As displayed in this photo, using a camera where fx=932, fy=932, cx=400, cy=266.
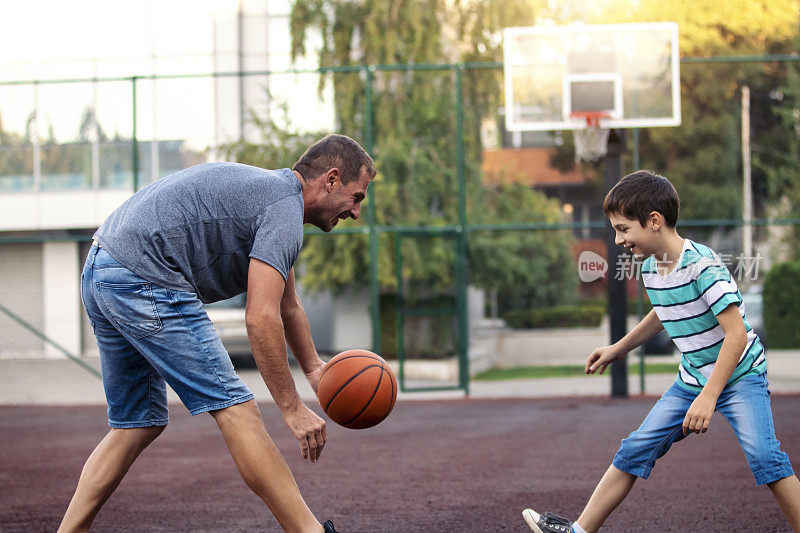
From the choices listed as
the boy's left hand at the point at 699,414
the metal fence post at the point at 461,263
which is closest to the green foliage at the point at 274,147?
the metal fence post at the point at 461,263

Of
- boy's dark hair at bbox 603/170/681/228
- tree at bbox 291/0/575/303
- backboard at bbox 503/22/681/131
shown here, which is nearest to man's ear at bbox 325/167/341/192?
boy's dark hair at bbox 603/170/681/228

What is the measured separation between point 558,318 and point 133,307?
1745cm

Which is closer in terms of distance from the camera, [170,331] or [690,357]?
[170,331]

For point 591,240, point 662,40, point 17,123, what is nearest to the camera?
point 662,40

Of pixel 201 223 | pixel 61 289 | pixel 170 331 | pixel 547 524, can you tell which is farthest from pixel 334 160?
pixel 61 289

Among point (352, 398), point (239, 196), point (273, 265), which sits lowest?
point (352, 398)

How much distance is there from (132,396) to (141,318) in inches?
17.7

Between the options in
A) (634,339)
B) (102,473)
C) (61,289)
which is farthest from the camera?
(61,289)

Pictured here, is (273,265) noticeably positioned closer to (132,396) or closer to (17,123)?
(132,396)

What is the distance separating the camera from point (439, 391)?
11430 mm

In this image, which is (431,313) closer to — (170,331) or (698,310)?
(698,310)

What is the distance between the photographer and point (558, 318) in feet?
65.8

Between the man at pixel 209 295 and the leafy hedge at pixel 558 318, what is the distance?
1632 centimetres

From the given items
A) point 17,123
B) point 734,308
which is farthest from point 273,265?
point 17,123
